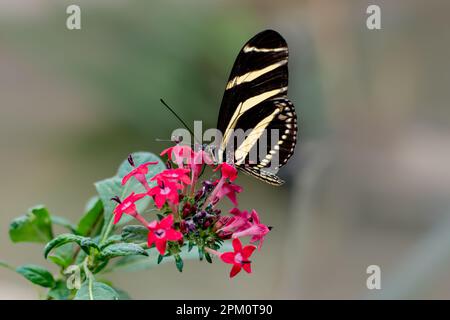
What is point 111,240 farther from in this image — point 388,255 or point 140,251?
point 388,255

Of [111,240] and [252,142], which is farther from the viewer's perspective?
[252,142]

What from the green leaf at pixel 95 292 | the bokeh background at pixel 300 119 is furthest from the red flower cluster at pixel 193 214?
the bokeh background at pixel 300 119

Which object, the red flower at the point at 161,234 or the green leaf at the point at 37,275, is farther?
the green leaf at the point at 37,275

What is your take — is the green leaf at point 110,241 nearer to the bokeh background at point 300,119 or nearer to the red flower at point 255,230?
the red flower at point 255,230

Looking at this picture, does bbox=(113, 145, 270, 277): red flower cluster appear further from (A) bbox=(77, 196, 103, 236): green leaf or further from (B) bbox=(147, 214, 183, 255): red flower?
(A) bbox=(77, 196, 103, 236): green leaf

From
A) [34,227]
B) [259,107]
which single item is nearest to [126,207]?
[34,227]

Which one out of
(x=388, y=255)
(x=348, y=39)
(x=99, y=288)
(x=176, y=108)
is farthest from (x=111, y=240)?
(x=388, y=255)
